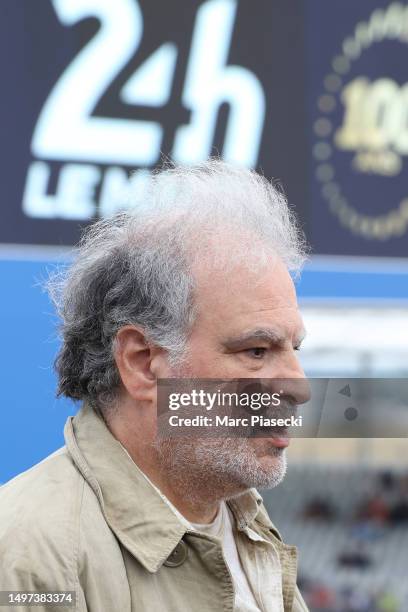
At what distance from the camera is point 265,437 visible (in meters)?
1.45

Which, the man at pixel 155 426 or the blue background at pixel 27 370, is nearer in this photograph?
the man at pixel 155 426

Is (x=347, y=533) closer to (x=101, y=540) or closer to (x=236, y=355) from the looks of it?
(x=236, y=355)

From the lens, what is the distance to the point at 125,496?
4.41 ft

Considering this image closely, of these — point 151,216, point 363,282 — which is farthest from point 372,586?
point 151,216

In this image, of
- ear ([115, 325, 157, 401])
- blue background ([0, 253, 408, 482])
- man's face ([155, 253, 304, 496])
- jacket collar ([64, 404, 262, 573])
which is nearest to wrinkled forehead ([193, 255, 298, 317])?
man's face ([155, 253, 304, 496])

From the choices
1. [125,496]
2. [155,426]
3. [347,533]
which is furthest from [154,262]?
[347,533]

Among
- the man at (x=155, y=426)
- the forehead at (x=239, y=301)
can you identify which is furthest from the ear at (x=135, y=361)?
the forehead at (x=239, y=301)

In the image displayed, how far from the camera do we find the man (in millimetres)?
1261

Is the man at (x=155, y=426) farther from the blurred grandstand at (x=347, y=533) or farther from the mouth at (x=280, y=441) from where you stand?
the blurred grandstand at (x=347, y=533)

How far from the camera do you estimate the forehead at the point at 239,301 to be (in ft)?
4.74

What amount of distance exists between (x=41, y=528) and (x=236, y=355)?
1.35 ft

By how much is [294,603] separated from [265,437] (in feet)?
1.13

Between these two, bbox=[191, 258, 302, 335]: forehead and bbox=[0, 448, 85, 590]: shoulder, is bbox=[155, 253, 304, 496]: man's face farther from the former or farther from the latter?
bbox=[0, 448, 85, 590]: shoulder

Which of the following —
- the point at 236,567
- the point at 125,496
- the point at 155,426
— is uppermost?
the point at 155,426
